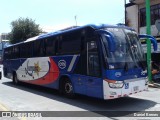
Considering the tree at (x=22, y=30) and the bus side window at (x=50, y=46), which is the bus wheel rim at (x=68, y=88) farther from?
the tree at (x=22, y=30)

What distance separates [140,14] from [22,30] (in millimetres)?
31990

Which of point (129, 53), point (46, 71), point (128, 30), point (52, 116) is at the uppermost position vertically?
point (128, 30)

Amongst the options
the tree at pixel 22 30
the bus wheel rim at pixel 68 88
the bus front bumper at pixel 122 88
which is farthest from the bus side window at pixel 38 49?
the tree at pixel 22 30


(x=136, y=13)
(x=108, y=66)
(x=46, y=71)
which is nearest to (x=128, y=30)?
(x=108, y=66)

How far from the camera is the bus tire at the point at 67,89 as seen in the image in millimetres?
11555

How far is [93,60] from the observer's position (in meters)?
9.80

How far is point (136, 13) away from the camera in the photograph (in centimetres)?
2486

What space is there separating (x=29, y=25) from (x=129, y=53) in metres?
44.9

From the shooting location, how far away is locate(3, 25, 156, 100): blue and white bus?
920cm

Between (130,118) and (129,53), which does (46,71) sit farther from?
(130,118)

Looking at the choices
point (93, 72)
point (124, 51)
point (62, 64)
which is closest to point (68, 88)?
point (62, 64)

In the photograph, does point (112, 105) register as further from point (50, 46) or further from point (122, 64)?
point (50, 46)

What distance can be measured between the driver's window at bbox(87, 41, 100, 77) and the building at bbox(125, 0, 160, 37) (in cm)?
1359

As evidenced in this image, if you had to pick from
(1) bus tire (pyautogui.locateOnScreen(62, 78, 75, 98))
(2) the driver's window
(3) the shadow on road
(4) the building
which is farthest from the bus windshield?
(4) the building
